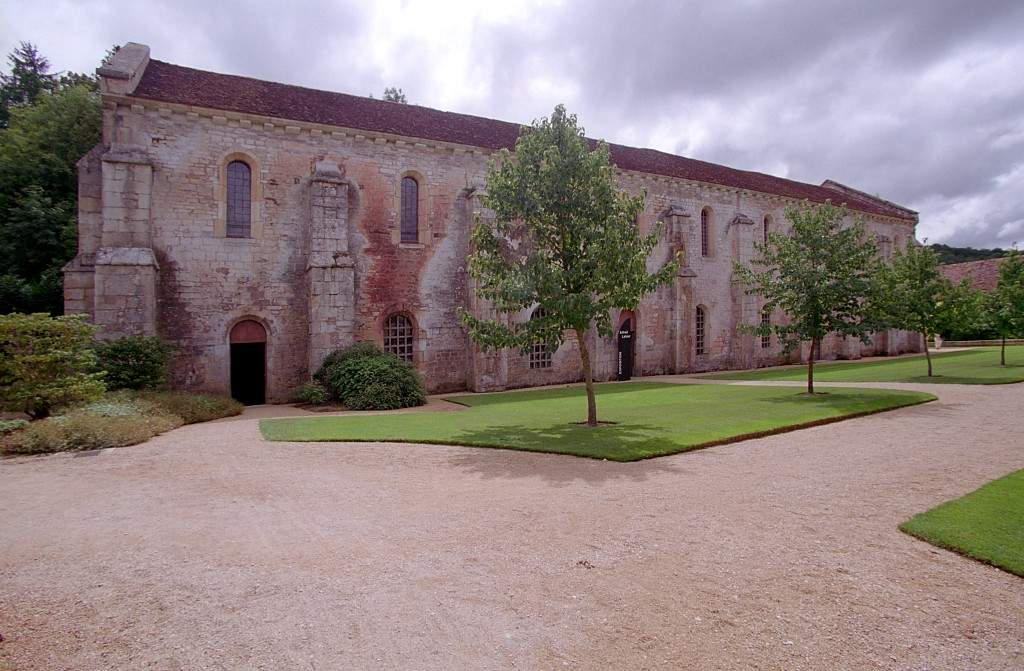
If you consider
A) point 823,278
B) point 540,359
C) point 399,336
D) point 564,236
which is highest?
point 564,236

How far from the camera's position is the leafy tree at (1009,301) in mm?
22797

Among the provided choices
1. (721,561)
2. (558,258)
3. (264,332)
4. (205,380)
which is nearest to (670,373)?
(558,258)

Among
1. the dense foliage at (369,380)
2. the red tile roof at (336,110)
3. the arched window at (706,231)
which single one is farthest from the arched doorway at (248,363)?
the arched window at (706,231)

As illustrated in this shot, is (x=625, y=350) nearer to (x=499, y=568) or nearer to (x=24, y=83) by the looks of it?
(x=499, y=568)

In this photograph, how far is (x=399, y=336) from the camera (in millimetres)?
19734

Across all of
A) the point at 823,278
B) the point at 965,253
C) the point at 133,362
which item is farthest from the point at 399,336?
the point at 965,253

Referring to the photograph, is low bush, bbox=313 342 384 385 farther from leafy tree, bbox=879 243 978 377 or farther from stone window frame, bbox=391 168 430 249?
leafy tree, bbox=879 243 978 377

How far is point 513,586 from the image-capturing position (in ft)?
14.6

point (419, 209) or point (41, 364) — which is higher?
point (419, 209)

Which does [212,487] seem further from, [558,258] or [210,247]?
[210,247]

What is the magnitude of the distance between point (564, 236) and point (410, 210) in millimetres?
10511

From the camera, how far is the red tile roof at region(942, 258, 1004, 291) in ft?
144

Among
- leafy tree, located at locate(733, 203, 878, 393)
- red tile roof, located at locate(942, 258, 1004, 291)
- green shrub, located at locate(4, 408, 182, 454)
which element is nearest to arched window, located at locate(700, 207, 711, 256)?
leafy tree, located at locate(733, 203, 878, 393)

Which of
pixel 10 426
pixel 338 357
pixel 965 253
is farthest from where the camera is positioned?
pixel 965 253
